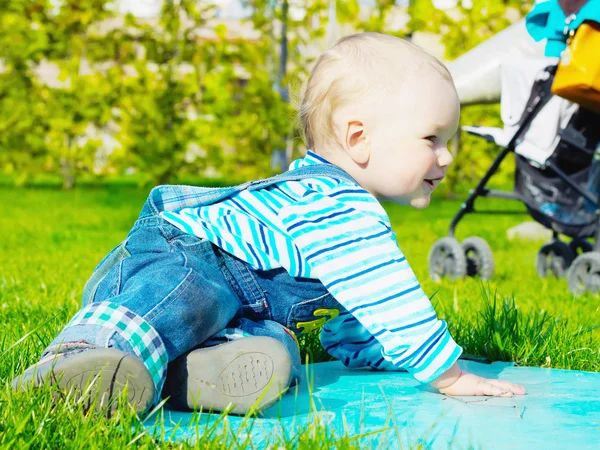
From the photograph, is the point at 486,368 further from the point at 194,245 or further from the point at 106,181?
the point at 106,181

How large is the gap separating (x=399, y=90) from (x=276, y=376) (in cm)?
74

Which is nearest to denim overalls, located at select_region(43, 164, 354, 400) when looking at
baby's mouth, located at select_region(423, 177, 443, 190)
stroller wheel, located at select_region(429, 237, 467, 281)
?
baby's mouth, located at select_region(423, 177, 443, 190)

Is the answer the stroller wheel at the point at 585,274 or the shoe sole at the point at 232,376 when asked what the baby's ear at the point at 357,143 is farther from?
the stroller wheel at the point at 585,274

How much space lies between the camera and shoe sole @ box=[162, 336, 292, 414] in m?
1.67

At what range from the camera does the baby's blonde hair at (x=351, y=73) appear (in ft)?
6.42

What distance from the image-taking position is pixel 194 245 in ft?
6.29

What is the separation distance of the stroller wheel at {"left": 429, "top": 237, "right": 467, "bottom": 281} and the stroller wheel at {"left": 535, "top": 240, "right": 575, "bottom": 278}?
1.72ft

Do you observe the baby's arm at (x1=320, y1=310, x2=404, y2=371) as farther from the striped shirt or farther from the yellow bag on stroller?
the yellow bag on stroller

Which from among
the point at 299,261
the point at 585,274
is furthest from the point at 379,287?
the point at 585,274

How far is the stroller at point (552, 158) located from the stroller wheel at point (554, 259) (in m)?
0.14

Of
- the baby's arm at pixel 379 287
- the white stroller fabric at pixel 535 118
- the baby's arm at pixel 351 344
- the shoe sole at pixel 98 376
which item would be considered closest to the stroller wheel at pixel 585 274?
the white stroller fabric at pixel 535 118

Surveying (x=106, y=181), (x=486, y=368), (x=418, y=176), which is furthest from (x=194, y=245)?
(x=106, y=181)

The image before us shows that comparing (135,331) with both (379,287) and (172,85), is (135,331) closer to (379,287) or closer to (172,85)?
(379,287)

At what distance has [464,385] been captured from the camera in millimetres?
1862
